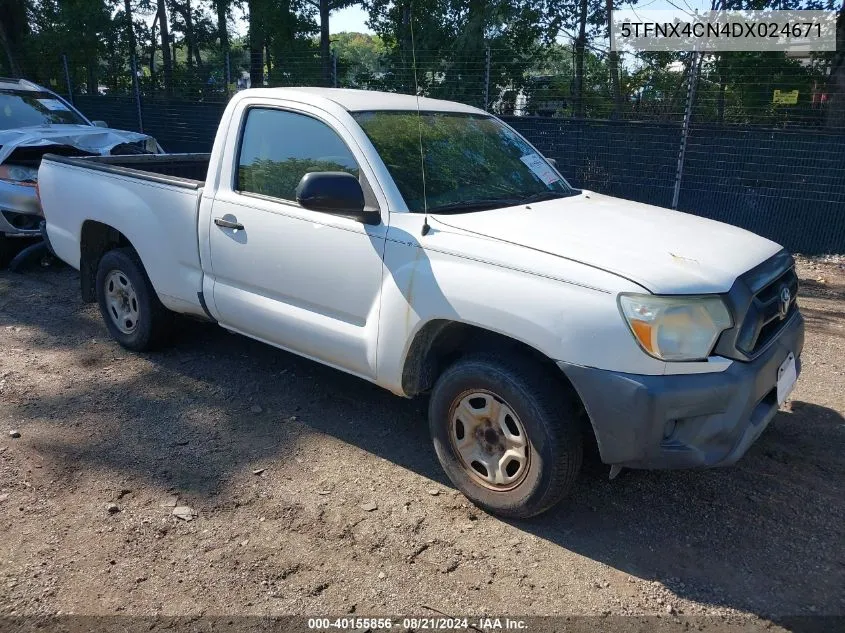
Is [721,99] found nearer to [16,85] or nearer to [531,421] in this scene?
[531,421]

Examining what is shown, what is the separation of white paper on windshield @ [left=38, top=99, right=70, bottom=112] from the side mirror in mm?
7159

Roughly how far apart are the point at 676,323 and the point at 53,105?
884 centimetres

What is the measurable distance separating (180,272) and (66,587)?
7.02ft

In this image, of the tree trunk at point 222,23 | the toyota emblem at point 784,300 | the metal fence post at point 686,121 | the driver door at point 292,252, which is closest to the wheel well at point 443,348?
the driver door at point 292,252

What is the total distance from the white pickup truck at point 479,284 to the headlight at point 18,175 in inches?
121

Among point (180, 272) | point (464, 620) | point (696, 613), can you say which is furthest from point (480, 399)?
point (180, 272)

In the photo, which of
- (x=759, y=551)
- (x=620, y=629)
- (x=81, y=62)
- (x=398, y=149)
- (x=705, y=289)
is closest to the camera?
(x=620, y=629)

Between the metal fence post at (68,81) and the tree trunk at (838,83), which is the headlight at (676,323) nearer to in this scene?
the tree trunk at (838,83)

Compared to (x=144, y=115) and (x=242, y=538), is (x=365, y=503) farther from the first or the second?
(x=144, y=115)

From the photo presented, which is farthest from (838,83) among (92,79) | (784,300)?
(92,79)

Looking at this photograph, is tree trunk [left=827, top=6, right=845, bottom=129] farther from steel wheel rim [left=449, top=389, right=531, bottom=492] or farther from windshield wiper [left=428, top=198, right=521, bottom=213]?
steel wheel rim [left=449, top=389, right=531, bottom=492]

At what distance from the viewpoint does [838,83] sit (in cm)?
951

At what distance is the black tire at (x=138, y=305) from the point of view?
16.0ft

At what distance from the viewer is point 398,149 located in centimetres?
369
